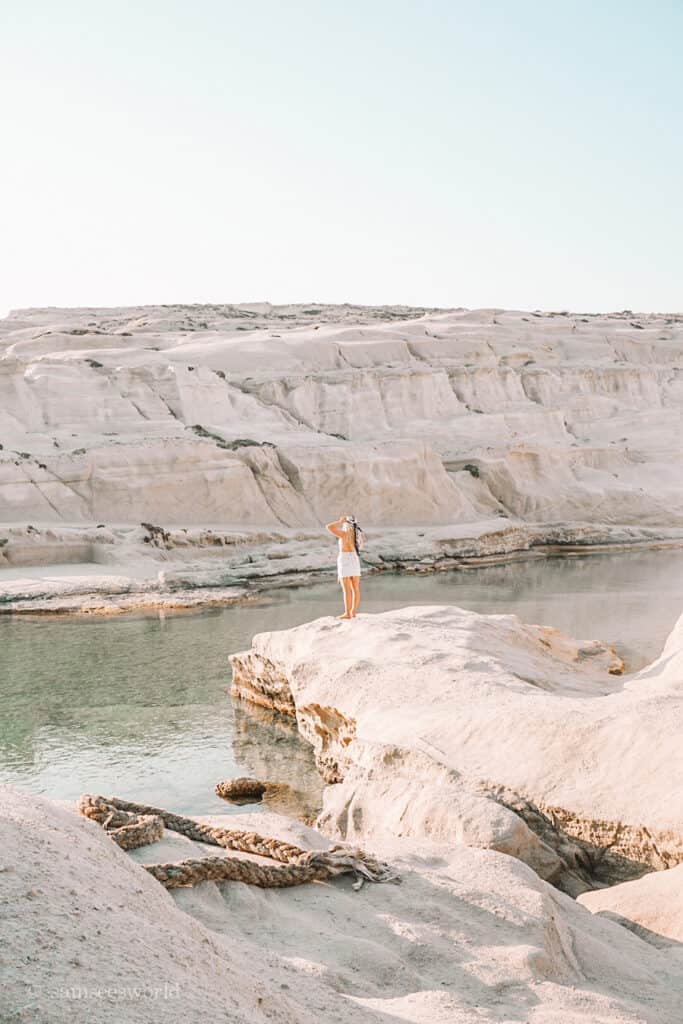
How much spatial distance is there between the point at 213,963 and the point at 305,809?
15.4 feet

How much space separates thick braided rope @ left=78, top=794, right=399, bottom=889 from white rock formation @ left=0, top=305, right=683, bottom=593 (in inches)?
541

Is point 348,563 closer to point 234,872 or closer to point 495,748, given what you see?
point 495,748

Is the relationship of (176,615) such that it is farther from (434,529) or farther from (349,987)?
(349,987)

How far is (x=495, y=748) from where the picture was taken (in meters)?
5.96

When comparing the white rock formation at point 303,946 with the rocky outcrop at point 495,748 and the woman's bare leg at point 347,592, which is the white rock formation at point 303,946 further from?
the woman's bare leg at point 347,592

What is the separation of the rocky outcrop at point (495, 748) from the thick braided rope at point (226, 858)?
1.03m

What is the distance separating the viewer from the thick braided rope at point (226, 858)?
3715 millimetres

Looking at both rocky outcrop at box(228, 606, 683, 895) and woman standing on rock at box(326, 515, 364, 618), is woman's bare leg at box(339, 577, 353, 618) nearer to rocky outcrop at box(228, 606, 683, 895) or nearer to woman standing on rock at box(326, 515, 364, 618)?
woman standing on rock at box(326, 515, 364, 618)

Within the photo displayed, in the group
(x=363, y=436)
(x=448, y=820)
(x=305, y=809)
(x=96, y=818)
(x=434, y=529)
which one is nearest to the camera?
(x=96, y=818)

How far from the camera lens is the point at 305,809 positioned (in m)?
7.13


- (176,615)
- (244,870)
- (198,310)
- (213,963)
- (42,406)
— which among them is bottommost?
(176,615)

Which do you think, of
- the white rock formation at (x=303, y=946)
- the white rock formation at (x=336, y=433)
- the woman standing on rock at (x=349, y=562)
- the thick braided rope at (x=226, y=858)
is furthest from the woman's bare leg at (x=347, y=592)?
the white rock formation at (x=336, y=433)

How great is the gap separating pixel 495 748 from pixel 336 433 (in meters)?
20.2

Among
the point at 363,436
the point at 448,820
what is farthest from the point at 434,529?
the point at 448,820
